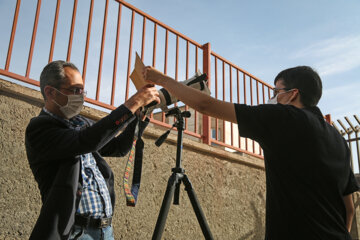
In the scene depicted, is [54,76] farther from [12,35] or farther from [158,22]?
[158,22]

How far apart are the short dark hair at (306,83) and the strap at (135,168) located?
925 mm

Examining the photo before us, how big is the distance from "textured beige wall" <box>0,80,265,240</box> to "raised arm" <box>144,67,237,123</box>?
1.36 meters

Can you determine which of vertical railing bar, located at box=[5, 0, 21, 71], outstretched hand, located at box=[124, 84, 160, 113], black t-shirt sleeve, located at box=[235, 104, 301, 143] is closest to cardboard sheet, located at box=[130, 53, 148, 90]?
outstretched hand, located at box=[124, 84, 160, 113]

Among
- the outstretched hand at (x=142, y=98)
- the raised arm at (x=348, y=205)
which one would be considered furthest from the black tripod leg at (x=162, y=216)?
the raised arm at (x=348, y=205)

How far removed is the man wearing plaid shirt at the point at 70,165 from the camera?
4.93 feet

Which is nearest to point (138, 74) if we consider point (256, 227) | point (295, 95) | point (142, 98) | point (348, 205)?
point (142, 98)

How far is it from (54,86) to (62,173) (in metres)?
0.57

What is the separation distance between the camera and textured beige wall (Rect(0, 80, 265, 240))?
A: 8.06 feet

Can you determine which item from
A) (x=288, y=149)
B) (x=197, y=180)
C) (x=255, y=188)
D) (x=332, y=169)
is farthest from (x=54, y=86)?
(x=255, y=188)

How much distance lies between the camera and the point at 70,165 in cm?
162

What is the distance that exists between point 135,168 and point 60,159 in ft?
1.48

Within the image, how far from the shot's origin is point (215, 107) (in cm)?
159

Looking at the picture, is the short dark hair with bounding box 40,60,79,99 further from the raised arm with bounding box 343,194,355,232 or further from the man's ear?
the raised arm with bounding box 343,194,355,232

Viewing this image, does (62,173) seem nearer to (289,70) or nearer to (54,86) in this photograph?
(54,86)
